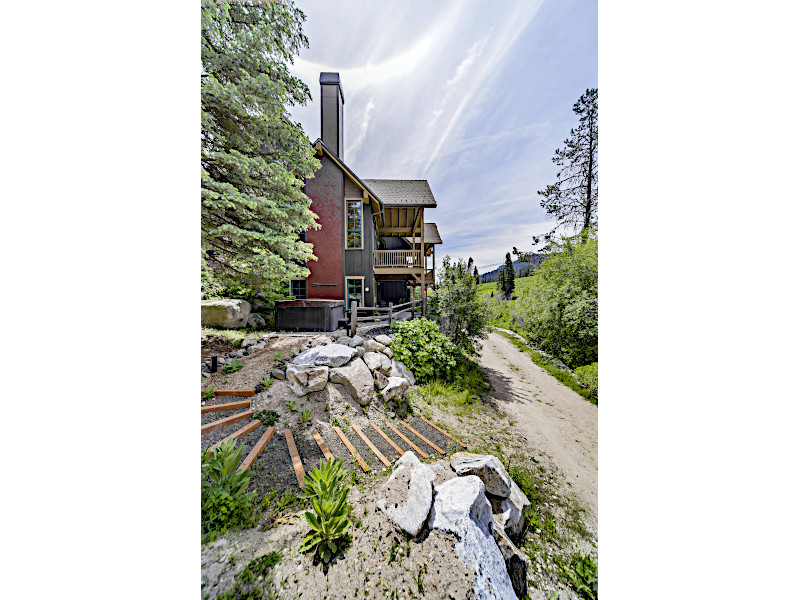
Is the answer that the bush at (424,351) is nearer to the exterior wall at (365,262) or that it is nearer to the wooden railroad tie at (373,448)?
the wooden railroad tie at (373,448)

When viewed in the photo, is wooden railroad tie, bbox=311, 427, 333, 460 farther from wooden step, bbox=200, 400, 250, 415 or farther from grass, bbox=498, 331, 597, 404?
grass, bbox=498, 331, 597, 404

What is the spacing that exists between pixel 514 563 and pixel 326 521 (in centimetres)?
95

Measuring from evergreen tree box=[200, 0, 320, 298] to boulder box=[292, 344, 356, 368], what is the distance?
84 cm

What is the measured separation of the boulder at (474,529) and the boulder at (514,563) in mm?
86

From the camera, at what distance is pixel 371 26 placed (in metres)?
1.64

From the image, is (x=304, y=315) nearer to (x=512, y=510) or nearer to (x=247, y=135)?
(x=247, y=135)

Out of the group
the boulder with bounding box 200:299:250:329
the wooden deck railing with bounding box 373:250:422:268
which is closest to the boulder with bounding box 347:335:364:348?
the boulder with bounding box 200:299:250:329

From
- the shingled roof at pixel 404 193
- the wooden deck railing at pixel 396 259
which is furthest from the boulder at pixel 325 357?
the shingled roof at pixel 404 193

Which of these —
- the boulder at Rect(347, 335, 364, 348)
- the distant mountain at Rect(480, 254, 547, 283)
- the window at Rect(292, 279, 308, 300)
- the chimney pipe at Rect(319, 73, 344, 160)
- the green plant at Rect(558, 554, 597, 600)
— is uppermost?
the chimney pipe at Rect(319, 73, 344, 160)

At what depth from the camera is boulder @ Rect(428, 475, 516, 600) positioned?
92 cm

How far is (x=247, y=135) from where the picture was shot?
5.90 ft
